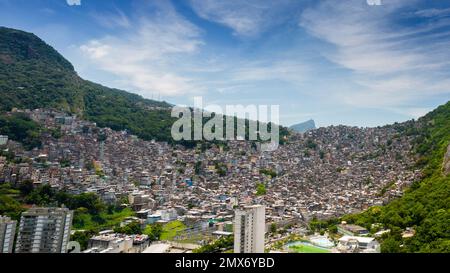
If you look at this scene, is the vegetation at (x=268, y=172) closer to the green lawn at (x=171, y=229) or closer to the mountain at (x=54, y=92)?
the mountain at (x=54, y=92)

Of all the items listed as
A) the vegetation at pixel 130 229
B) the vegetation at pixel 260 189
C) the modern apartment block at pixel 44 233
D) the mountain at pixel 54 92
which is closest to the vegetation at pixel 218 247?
the vegetation at pixel 130 229

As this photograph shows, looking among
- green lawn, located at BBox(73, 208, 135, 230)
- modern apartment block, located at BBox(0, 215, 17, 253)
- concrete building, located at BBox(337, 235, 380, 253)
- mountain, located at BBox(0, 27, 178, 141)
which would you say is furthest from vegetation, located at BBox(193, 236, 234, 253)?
mountain, located at BBox(0, 27, 178, 141)

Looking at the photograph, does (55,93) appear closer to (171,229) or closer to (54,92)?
(54,92)

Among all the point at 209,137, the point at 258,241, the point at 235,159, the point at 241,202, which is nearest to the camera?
the point at 258,241
